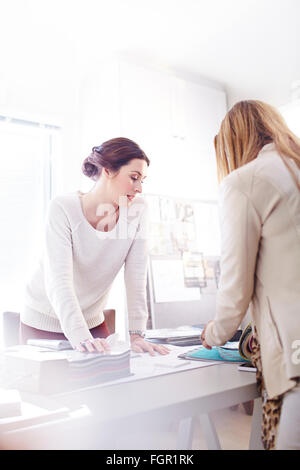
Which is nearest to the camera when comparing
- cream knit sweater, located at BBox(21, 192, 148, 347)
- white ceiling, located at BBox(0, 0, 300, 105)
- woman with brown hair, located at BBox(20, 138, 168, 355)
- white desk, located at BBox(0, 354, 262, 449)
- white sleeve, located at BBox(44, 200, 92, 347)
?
white desk, located at BBox(0, 354, 262, 449)

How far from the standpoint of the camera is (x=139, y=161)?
5.25 feet

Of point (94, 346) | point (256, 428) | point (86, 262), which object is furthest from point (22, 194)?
point (256, 428)

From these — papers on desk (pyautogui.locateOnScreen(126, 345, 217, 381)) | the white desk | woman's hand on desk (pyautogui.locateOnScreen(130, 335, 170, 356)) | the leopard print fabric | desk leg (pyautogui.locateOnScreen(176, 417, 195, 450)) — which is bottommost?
desk leg (pyautogui.locateOnScreen(176, 417, 195, 450))

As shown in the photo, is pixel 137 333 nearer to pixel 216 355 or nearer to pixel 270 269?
pixel 216 355

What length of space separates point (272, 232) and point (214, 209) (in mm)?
2468

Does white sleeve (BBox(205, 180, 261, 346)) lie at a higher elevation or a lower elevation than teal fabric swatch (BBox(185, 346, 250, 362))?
higher

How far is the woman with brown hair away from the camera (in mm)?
1488

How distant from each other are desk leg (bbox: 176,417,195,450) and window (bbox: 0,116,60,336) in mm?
2020

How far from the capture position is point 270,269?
0.78 meters

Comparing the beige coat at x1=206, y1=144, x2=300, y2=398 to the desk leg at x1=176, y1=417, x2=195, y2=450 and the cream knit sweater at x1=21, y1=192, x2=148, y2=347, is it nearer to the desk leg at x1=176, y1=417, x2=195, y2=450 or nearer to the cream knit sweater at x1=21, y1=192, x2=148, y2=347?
the desk leg at x1=176, y1=417, x2=195, y2=450

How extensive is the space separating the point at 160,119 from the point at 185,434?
2.40 metres

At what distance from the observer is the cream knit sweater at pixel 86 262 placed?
1.38m

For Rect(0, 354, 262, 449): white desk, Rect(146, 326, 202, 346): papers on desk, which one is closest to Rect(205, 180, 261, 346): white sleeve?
Rect(0, 354, 262, 449): white desk

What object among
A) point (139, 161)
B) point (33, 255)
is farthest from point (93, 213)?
point (33, 255)
